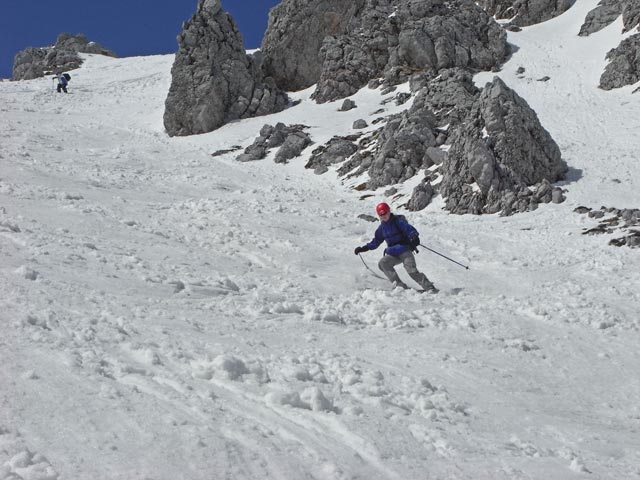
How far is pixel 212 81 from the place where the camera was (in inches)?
1764

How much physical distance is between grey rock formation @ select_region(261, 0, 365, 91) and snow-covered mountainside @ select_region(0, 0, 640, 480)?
36.7 m

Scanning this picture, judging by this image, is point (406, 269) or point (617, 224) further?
point (617, 224)

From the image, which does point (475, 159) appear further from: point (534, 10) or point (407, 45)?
point (534, 10)

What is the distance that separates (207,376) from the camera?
19.1 feet

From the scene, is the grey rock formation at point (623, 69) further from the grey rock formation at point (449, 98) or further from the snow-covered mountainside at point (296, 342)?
the snow-covered mountainside at point (296, 342)

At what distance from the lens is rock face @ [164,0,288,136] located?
42781mm

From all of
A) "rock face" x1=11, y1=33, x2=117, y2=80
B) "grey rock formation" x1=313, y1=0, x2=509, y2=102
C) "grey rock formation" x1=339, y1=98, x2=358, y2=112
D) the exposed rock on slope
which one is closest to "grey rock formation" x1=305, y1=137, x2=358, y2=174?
"grey rock formation" x1=339, y1=98, x2=358, y2=112

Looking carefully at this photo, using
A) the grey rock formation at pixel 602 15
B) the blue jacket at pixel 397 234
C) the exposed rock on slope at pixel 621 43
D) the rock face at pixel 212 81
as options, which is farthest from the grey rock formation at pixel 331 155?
the grey rock formation at pixel 602 15

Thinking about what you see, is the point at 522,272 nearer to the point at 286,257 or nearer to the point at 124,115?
the point at 286,257

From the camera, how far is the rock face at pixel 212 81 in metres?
42.8

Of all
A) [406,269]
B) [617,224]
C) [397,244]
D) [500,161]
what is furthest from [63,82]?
[617,224]

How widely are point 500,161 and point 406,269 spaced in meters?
12.4

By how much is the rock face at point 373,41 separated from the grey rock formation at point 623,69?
11.3 m

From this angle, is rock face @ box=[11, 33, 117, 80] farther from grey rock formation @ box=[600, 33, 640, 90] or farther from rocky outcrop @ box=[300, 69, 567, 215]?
grey rock formation @ box=[600, 33, 640, 90]
